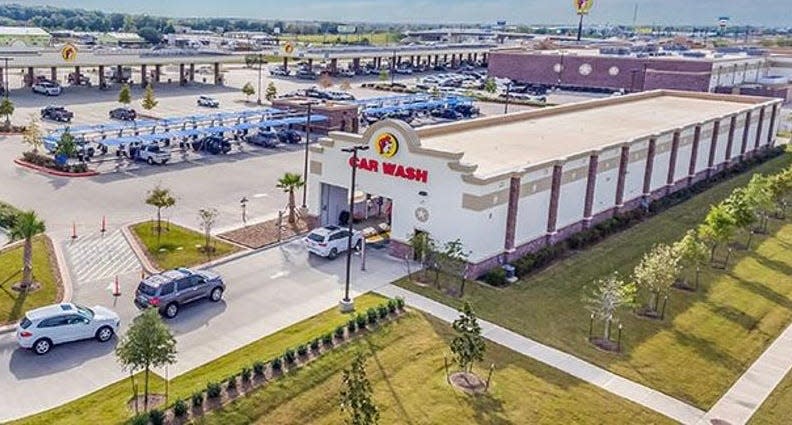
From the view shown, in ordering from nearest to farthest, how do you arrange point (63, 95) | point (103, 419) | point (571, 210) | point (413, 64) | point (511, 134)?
point (103, 419) → point (571, 210) → point (511, 134) → point (63, 95) → point (413, 64)

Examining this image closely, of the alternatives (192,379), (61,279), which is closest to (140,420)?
(192,379)

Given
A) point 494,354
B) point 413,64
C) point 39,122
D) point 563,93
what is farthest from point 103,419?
point 413,64

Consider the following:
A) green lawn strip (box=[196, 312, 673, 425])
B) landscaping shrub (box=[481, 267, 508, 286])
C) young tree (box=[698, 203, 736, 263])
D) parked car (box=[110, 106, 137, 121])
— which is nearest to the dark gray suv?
green lawn strip (box=[196, 312, 673, 425])

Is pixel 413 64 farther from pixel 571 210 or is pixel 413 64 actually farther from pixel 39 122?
pixel 571 210

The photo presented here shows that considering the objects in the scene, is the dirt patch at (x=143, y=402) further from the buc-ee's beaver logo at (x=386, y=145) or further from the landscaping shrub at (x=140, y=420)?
the buc-ee's beaver logo at (x=386, y=145)

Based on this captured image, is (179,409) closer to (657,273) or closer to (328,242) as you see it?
(328,242)

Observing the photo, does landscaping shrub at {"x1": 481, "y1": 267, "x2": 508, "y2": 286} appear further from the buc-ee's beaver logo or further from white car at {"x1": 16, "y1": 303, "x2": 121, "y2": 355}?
white car at {"x1": 16, "y1": 303, "x2": 121, "y2": 355}
